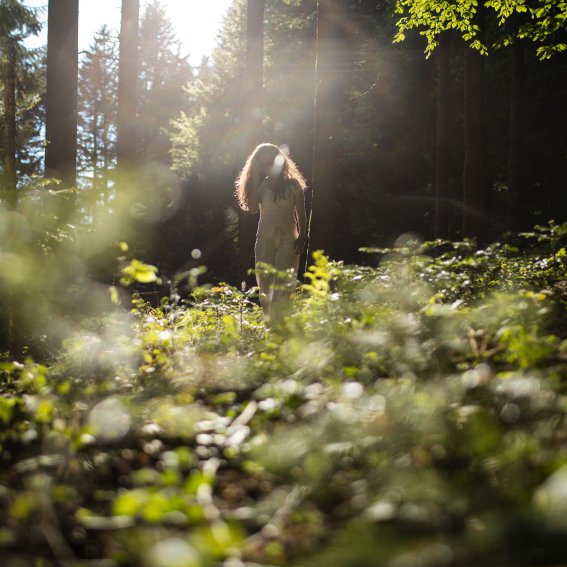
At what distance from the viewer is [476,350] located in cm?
340

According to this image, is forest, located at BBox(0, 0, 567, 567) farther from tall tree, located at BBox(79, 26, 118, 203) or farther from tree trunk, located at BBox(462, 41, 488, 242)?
tall tree, located at BBox(79, 26, 118, 203)

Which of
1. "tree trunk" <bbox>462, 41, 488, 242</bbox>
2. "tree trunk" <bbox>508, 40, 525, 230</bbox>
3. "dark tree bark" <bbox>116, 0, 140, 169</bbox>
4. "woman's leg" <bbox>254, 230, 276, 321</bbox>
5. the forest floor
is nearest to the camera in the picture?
the forest floor

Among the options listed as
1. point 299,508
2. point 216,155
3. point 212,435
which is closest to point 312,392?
point 212,435

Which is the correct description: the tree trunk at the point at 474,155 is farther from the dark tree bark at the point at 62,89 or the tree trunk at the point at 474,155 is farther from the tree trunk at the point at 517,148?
the dark tree bark at the point at 62,89

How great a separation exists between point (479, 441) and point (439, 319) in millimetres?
1900

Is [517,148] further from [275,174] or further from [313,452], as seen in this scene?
[313,452]

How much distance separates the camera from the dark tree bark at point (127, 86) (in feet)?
49.9

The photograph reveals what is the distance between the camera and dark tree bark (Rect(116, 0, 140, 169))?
49.9ft

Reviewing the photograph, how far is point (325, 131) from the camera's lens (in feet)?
40.2

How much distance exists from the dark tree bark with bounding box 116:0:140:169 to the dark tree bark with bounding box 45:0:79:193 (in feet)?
9.74

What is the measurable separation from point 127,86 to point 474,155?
27.9 feet

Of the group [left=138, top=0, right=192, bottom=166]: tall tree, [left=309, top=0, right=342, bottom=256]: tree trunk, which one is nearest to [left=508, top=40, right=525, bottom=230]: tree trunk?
[left=309, top=0, right=342, bottom=256]: tree trunk

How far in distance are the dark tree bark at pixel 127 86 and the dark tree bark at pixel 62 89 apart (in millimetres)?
2968

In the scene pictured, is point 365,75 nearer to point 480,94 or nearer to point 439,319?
point 480,94
